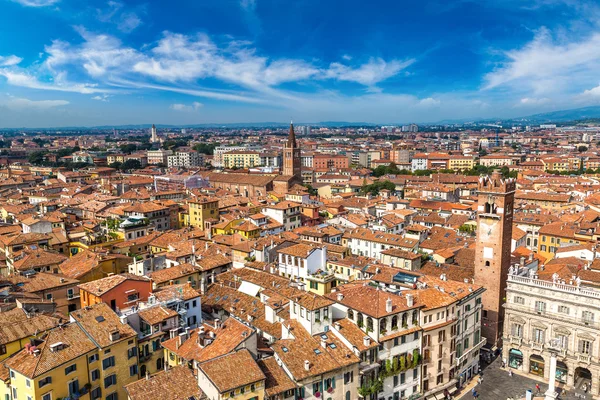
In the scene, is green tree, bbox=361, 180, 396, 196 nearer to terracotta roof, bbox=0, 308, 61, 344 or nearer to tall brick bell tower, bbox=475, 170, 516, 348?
tall brick bell tower, bbox=475, 170, 516, 348

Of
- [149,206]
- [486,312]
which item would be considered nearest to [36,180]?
[149,206]

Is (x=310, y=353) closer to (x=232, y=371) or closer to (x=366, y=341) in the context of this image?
(x=366, y=341)

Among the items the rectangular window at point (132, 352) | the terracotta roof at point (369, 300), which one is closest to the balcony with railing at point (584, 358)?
the terracotta roof at point (369, 300)

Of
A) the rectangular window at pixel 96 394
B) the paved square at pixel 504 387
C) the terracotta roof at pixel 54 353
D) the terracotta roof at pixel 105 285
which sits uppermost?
the terracotta roof at pixel 105 285

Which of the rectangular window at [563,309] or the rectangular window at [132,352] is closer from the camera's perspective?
the rectangular window at [132,352]

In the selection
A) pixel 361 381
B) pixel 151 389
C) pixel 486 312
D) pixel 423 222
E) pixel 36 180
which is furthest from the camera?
pixel 36 180

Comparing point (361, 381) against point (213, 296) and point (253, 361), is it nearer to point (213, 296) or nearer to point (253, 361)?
point (253, 361)

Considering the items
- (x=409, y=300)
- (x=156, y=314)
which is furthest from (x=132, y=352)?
(x=409, y=300)

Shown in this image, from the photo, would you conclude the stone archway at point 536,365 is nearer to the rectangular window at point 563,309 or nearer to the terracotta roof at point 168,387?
the rectangular window at point 563,309
